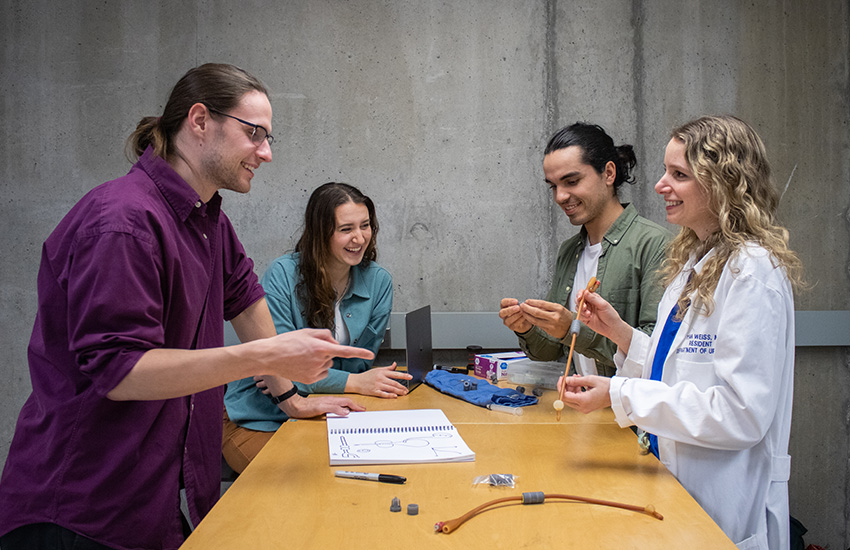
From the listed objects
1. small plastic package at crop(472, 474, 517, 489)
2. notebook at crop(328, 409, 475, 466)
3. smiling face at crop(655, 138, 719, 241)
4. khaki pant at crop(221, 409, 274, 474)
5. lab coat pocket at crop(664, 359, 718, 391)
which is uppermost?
smiling face at crop(655, 138, 719, 241)

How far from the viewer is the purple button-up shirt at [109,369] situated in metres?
1.32

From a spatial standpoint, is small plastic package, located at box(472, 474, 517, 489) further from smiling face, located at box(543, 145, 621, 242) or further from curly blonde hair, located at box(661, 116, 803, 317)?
smiling face, located at box(543, 145, 621, 242)

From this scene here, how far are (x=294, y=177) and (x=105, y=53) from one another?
1.23 meters

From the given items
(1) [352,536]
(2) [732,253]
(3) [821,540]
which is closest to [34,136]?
(1) [352,536]

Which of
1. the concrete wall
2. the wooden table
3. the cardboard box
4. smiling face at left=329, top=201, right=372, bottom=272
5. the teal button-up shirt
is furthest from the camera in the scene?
the concrete wall

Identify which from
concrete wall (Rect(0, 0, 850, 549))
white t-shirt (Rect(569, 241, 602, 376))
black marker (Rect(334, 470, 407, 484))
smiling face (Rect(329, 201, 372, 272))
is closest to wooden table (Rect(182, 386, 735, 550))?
black marker (Rect(334, 470, 407, 484))

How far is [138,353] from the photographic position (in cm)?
130

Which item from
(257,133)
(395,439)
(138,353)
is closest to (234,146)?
(257,133)

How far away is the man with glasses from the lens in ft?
4.34

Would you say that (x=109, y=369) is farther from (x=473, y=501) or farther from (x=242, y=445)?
(x=242, y=445)

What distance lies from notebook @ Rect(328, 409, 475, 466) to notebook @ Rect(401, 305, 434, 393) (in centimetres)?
39

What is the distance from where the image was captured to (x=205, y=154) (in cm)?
167

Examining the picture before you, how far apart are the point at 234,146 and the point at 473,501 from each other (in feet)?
3.55

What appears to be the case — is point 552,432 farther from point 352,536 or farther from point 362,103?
point 362,103
